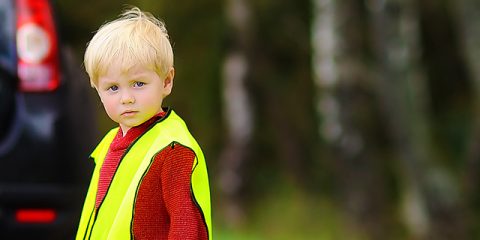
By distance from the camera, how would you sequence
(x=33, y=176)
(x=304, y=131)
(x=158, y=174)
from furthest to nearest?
(x=304, y=131), (x=33, y=176), (x=158, y=174)

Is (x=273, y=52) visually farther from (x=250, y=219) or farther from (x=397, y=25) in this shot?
(x=397, y=25)

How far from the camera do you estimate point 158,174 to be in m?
2.92

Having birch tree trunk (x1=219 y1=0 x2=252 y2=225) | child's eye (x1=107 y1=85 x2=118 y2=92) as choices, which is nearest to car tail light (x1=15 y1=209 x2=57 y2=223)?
child's eye (x1=107 y1=85 x2=118 y2=92)

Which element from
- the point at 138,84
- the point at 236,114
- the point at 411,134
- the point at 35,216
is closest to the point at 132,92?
the point at 138,84

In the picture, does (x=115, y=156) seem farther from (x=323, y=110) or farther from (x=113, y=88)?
(x=323, y=110)

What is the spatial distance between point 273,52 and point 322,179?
1818mm

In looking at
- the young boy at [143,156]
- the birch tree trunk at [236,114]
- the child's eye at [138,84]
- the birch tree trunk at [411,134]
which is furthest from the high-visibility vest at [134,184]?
the birch tree trunk at [236,114]

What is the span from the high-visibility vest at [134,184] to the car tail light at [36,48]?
2.28 meters

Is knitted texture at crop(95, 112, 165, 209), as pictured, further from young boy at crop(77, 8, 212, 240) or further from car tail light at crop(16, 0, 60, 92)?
car tail light at crop(16, 0, 60, 92)

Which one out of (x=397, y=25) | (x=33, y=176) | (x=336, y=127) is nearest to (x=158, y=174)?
(x=33, y=176)

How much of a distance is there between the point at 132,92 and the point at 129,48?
0.11m

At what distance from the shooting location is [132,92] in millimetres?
2957

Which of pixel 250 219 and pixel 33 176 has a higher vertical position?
pixel 250 219

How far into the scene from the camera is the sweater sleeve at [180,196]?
2.88 m
